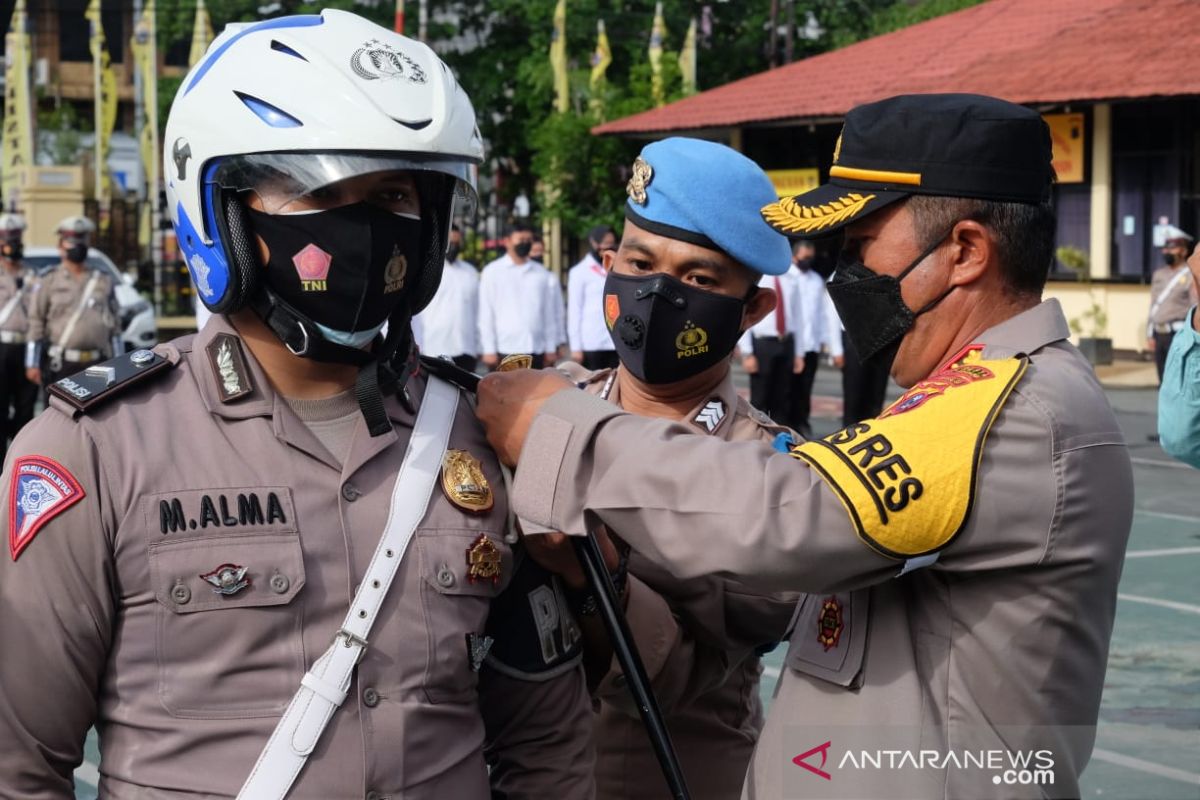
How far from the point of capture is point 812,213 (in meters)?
2.50

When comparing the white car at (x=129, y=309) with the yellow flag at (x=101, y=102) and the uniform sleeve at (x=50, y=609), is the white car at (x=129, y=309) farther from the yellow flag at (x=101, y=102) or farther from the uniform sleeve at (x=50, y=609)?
the uniform sleeve at (x=50, y=609)

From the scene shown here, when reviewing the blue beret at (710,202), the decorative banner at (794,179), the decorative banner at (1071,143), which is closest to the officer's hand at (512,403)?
the blue beret at (710,202)

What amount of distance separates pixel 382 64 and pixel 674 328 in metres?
1.12

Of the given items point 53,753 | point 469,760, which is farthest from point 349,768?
point 53,753

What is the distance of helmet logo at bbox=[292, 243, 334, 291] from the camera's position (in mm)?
2281

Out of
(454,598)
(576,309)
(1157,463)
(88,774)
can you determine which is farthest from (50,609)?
(576,309)

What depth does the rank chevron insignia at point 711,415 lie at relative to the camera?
3.18m

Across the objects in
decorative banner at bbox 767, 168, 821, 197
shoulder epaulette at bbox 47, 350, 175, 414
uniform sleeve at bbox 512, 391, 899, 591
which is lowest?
uniform sleeve at bbox 512, 391, 899, 591

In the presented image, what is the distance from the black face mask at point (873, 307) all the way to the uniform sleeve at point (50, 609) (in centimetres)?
116

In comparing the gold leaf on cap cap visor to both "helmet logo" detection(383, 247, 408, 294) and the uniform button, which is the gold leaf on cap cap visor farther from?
the uniform button

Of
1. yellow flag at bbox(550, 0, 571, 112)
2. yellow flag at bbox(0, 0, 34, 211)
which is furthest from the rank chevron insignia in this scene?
yellow flag at bbox(550, 0, 571, 112)

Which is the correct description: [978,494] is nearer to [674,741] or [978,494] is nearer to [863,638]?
[863,638]

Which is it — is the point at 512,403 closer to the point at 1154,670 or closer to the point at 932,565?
the point at 932,565

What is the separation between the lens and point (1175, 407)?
155 inches
